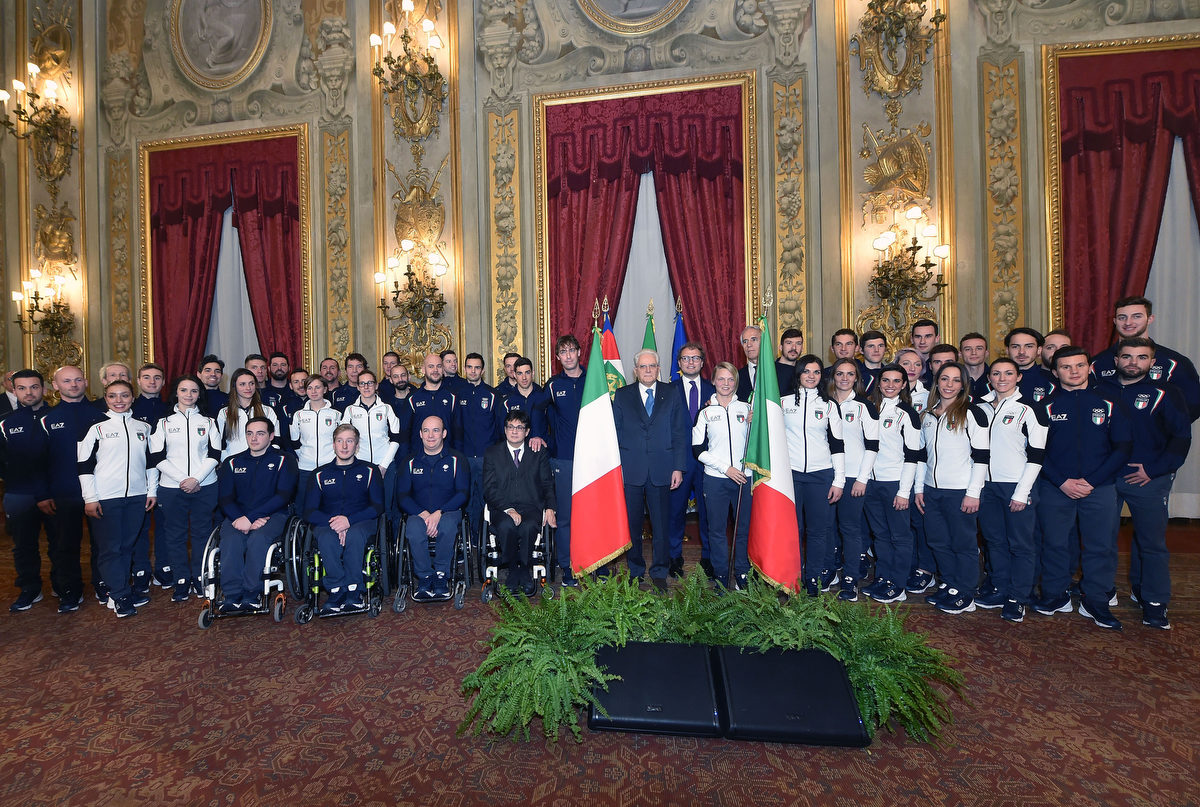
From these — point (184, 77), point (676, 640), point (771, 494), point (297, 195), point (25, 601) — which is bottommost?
point (25, 601)

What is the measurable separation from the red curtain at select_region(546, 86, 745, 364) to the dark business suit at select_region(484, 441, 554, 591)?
2860mm

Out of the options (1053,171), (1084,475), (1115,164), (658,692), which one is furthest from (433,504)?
(1115,164)

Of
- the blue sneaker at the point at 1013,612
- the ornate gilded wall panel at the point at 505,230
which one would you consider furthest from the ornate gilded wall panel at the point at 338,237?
the blue sneaker at the point at 1013,612

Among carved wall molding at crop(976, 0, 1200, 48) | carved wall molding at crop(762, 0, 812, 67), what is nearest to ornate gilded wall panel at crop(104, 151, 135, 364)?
carved wall molding at crop(762, 0, 812, 67)

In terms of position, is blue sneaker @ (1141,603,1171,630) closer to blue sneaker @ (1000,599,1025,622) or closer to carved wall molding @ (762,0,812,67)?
blue sneaker @ (1000,599,1025,622)

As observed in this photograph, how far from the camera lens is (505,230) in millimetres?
7469

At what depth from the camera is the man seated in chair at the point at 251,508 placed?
412 centimetres

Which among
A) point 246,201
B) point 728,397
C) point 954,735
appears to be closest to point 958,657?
point 954,735

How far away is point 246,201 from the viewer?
804cm

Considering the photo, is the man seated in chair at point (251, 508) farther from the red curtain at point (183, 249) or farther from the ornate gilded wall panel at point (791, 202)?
the ornate gilded wall panel at point (791, 202)

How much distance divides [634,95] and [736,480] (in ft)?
16.5

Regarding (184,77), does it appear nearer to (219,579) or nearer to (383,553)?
(219,579)

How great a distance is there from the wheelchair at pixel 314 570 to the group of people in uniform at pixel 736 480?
3.0 inches

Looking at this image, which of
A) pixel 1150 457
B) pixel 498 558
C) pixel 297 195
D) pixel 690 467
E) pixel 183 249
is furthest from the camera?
pixel 183 249
